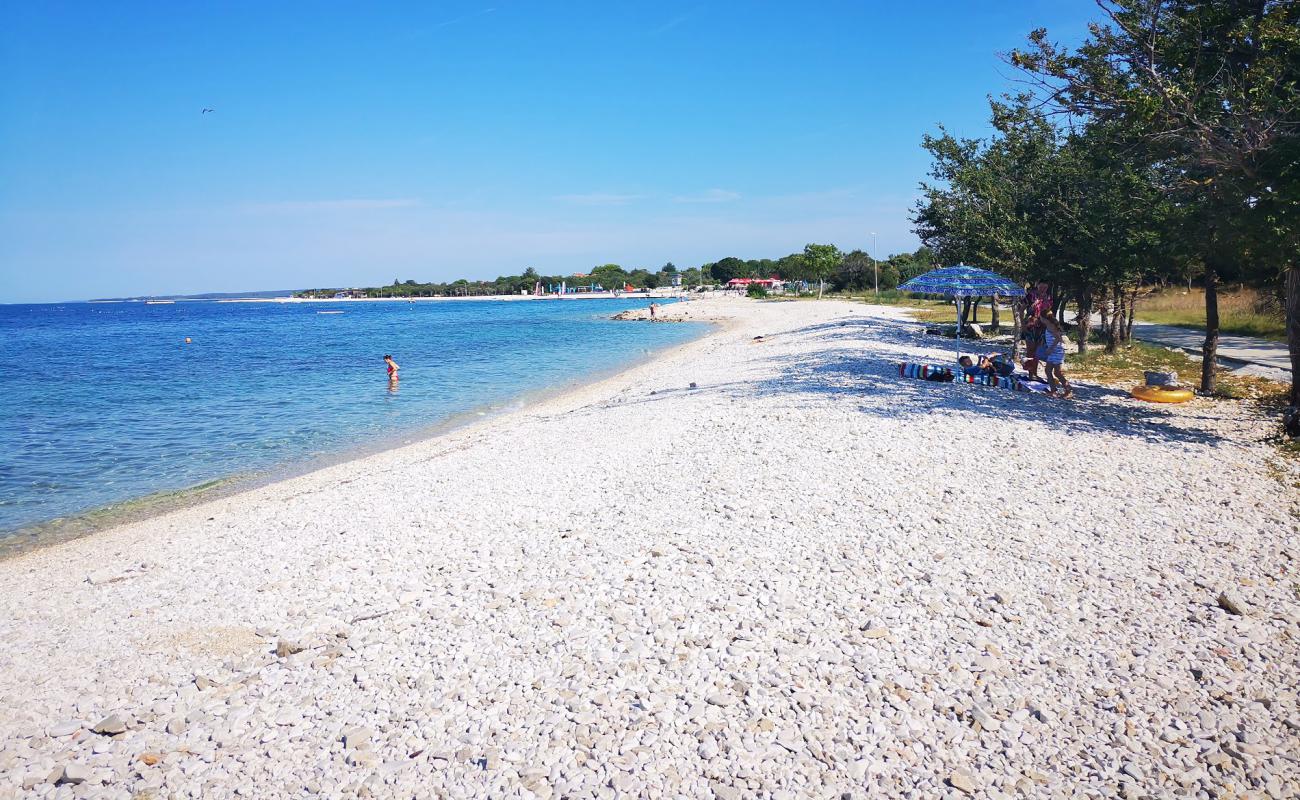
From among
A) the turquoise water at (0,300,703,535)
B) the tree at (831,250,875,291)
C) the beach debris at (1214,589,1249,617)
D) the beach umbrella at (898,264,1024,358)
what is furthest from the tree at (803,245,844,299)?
the beach debris at (1214,589,1249,617)

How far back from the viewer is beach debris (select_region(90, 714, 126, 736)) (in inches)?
166

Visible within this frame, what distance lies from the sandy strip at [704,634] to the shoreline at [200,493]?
757mm

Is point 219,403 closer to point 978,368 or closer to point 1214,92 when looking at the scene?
point 978,368

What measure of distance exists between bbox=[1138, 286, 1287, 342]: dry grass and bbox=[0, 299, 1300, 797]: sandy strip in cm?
1810

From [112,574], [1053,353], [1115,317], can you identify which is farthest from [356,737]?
[1115,317]

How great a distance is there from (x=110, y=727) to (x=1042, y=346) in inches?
578

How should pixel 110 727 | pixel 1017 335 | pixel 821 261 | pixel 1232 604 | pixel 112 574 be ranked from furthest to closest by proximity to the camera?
pixel 821 261 < pixel 1017 335 < pixel 112 574 < pixel 1232 604 < pixel 110 727

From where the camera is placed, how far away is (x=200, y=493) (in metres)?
11.4

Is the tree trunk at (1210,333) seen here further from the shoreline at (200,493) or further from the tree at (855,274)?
the tree at (855,274)

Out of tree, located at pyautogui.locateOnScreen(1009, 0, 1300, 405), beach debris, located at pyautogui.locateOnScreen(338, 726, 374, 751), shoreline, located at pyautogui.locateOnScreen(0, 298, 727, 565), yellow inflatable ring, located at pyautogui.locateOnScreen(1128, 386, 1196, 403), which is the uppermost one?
tree, located at pyautogui.locateOnScreen(1009, 0, 1300, 405)

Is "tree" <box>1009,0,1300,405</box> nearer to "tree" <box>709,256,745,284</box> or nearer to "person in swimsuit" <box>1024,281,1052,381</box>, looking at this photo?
"person in swimsuit" <box>1024,281,1052,381</box>

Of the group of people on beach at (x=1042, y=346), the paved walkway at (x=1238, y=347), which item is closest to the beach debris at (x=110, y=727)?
the group of people on beach at (x=1042, y=346)

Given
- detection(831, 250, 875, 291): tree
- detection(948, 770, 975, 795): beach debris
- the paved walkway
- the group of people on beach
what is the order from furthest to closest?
detection(831, 250, 875, 291): tree < the paved walkway < the group of people on beach < detection(948, 770, 975, 795): beach debris

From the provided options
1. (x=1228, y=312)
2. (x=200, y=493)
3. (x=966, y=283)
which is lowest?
(x=200, y=493)
